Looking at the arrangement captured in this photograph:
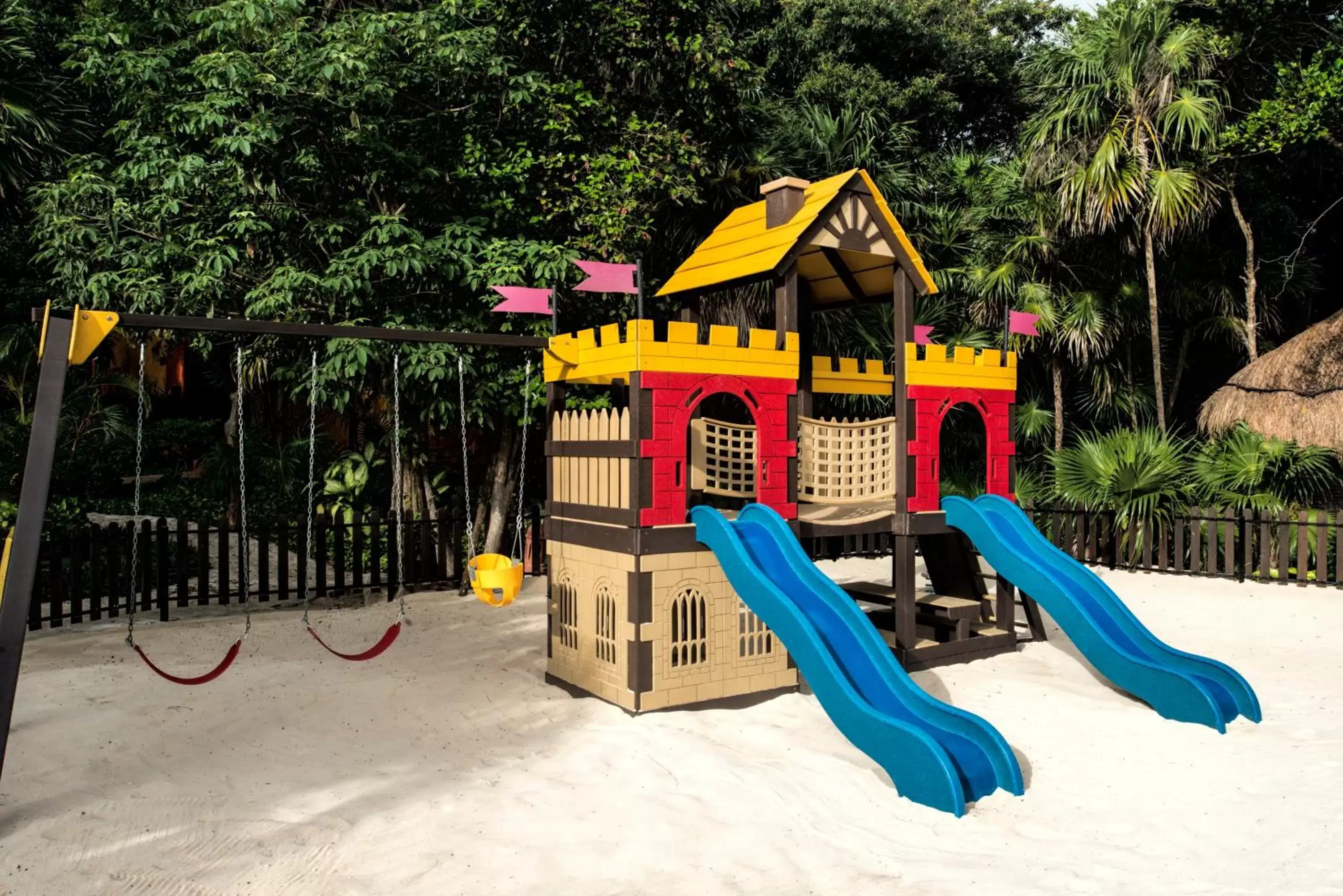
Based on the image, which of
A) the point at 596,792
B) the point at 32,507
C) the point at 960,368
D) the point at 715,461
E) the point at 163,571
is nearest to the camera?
the point at 32,507

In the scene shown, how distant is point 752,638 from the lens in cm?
733

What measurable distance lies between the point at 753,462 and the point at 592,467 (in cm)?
151

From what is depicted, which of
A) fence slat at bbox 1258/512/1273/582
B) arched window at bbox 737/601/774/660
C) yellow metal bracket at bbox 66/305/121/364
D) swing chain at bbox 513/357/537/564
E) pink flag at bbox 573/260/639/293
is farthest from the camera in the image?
fence slat at bbox 1258/512/1273/582

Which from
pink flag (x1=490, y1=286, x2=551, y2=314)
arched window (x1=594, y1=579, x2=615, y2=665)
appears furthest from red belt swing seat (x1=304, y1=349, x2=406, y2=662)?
arched window (x1=594, y1=579, x2=615, y2=665)

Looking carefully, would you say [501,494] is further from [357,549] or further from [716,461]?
[716,461]

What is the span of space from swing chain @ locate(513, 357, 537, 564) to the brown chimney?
2.42m

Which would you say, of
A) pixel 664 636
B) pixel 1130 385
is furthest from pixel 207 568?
pixel 1130 385

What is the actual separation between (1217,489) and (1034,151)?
6.78 meters

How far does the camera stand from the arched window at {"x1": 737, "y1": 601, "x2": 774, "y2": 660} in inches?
287

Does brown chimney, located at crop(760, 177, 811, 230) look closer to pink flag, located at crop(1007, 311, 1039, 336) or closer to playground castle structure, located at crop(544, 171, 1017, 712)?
playground castle structure, located at crop(544, 171, 1017, 712)

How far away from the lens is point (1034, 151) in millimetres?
16703

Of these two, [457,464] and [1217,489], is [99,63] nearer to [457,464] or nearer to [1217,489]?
[457,464]

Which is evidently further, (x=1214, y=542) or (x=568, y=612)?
(x=1214, y=542)

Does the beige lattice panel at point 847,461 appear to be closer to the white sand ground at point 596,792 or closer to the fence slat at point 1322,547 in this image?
the white sand ground at point 596,792
